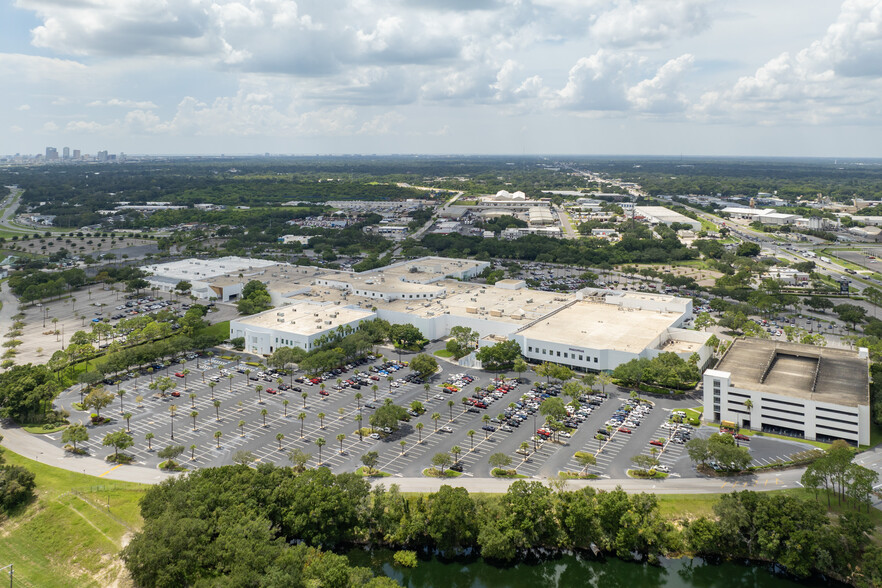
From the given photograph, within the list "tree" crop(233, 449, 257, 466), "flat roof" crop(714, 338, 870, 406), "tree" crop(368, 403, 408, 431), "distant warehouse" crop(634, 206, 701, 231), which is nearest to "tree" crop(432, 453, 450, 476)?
"tree" crop(368, 403, 408, 431)

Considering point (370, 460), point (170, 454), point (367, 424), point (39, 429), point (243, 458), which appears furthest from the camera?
point (367, 424)

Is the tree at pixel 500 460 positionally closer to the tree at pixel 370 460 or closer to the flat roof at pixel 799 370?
the tree at pixel 370 460

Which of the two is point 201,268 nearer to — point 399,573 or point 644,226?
point 399,573

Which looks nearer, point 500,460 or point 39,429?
point 500,460

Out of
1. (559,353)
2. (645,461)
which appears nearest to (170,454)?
(645,461)

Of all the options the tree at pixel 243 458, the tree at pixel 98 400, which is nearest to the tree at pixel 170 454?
the tree at pixel 243 458

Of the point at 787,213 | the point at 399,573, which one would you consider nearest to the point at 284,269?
the point at 399,573

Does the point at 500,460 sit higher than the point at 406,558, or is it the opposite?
the point at 500,460

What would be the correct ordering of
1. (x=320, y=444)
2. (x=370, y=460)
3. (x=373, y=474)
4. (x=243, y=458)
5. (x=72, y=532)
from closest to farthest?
(x=72, y=532) → (x=243, y=458) → (x=370, y=460) → (x=373, y=474) → (x=320, y=444)

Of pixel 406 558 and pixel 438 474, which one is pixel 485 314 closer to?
pixel 438 474
